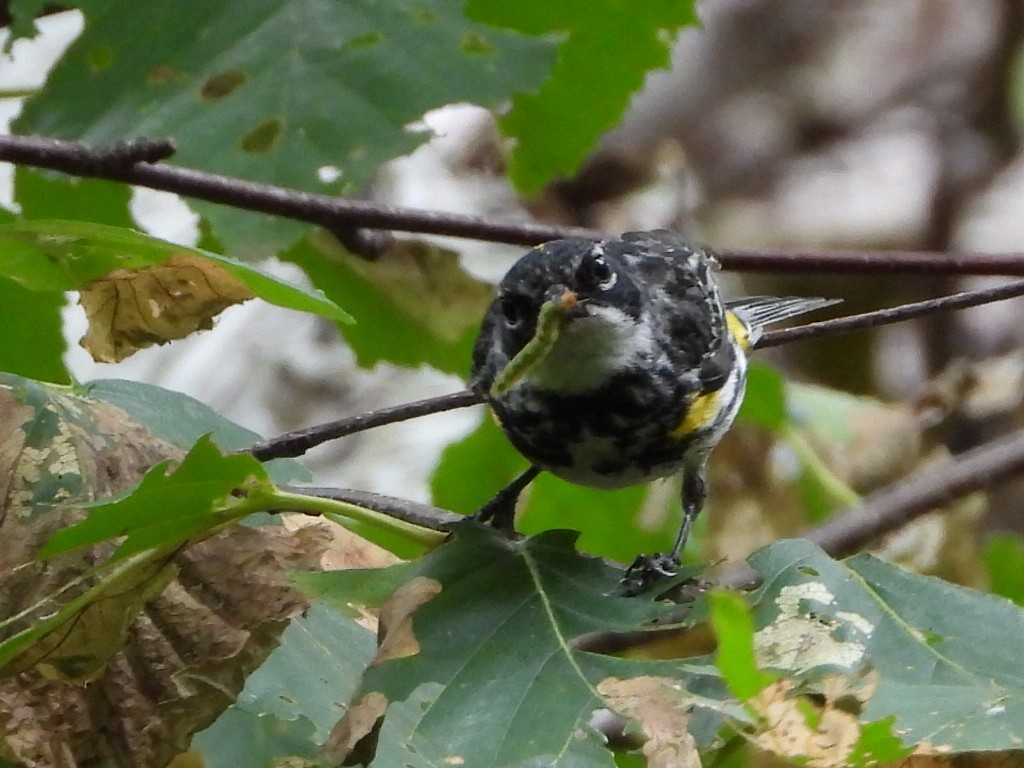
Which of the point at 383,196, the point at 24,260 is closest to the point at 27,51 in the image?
the point at 383,196

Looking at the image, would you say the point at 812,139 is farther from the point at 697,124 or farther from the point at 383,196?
the point at 383,196

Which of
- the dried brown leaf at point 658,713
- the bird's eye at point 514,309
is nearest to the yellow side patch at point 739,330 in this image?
the bird's eye at point 514,309

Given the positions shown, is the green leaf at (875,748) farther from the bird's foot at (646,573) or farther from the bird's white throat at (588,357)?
the bird's white throat at (588,357)

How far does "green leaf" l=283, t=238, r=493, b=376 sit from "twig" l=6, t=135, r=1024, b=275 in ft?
1.55

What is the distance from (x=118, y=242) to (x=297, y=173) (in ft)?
2.04

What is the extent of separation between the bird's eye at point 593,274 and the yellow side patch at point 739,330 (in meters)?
0.59

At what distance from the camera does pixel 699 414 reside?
1.96m

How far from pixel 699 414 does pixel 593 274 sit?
324 millimetres

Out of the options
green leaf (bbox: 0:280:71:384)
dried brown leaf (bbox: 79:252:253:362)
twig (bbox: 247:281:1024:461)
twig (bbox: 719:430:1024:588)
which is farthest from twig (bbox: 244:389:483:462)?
twig (bbox: 719:430:1024:588)

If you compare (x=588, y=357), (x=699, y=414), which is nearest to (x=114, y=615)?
(x=588, y=357)

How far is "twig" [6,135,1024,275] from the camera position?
149 centimetres

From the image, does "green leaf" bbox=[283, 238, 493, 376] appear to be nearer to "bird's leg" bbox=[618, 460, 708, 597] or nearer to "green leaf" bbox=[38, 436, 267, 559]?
"bird's leg" bbox=[618, 460, 708, 597]

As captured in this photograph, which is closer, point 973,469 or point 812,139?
point 973,469

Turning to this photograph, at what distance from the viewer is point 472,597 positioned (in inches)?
54.5
